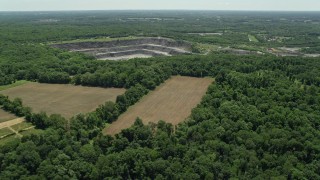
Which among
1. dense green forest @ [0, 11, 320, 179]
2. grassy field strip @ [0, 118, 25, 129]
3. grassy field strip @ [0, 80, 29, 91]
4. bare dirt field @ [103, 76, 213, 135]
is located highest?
dense green forest @ [0, 11, 320, 179]

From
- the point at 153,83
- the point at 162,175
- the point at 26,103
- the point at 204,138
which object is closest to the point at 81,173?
the point at 162,175

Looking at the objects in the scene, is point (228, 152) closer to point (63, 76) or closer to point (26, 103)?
point (26, 103)

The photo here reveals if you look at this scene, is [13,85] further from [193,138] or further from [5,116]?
[193,138]

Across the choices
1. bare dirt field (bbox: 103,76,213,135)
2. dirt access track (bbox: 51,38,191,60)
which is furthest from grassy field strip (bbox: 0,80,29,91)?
dirt access track (bbox: 51,38,191,60)

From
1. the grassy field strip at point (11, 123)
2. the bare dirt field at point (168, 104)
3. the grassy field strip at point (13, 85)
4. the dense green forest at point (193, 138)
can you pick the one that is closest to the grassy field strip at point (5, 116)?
the dense green forest at point (193, 138)

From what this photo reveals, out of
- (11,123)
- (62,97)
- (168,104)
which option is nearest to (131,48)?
(62,97)

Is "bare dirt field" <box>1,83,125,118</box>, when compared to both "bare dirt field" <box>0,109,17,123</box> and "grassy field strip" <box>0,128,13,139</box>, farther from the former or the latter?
"grassy field strip" <box>0,128,13,139</box>
